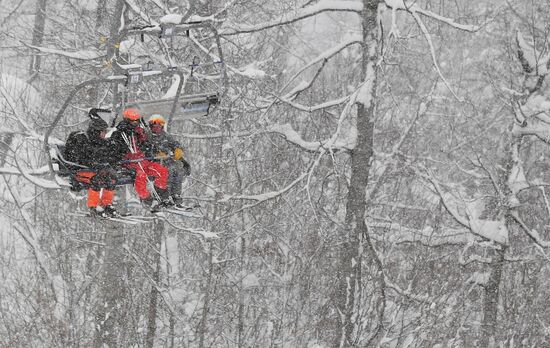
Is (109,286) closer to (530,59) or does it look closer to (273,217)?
(273,217)

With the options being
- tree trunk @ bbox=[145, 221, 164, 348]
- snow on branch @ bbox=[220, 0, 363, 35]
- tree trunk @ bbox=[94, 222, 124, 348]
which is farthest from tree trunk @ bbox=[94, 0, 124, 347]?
tree trunk @ bbox=[145, 221, 164, 348]

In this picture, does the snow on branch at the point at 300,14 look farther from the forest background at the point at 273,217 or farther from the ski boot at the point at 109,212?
the ski boot at the point at 109,212

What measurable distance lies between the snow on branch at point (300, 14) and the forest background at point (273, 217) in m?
0.03

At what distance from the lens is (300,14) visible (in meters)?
9.84

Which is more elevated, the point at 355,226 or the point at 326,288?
the point at 355,226

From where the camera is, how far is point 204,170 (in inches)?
564

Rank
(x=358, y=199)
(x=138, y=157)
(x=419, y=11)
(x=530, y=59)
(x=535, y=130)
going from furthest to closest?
(x=530, y=59) < (x=535, y=130) < (x=358, y=199) < (x=419, y=11) < (x=138, y=157)

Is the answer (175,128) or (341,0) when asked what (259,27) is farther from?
(175,128)

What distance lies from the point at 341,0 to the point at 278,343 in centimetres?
632

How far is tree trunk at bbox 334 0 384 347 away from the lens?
10.2 metres

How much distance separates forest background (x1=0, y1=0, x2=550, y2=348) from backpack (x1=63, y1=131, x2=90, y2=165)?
1.60m

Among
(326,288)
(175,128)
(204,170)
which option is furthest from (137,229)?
(326,288)

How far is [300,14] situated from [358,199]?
9.74ft

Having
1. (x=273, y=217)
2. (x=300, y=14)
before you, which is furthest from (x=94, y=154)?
(x=273, y=217)
